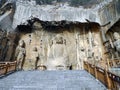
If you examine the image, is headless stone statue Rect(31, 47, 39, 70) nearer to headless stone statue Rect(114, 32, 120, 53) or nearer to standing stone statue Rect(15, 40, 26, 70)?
standing stone statue Rect(15, 40, 26, 70)

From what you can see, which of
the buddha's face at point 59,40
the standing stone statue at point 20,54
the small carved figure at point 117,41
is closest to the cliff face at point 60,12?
the small carved figure at point 117,41

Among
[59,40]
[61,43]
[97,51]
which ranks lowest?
[97,51]

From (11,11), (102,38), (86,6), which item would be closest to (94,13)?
(86,6)

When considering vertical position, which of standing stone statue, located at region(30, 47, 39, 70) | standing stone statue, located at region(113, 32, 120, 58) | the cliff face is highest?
Result: the cliff face

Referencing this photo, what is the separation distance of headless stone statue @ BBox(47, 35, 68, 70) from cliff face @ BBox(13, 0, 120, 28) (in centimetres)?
181

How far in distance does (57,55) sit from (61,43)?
104 centimetres

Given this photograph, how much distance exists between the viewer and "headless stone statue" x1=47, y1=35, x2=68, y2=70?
38.8 feet

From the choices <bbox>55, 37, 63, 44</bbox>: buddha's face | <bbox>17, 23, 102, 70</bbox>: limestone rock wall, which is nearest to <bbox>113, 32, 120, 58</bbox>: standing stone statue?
<bbox>17, 23, 102, 70</bbox>: limestone rock wall

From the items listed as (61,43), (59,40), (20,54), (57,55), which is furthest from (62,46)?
(20,54)

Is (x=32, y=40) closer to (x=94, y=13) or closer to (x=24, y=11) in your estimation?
(x=24, y=11)

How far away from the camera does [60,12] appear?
1270cm

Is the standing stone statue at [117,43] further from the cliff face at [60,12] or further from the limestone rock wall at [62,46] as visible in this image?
the limestone rock wall at [62,46]

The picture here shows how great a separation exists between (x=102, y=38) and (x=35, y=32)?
17.9ft

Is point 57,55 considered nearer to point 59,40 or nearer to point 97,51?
point 59,40
